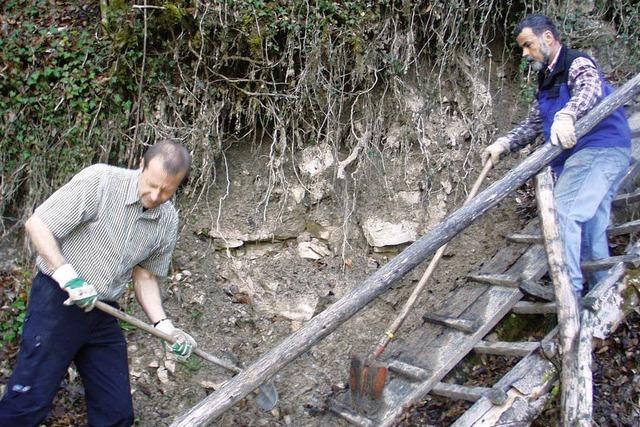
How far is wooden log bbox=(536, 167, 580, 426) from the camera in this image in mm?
3166

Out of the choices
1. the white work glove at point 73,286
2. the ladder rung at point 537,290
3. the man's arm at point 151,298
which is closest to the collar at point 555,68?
the ladder rung at point 537,290

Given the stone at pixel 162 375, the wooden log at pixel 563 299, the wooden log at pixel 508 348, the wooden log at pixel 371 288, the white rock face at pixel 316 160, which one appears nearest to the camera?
the wooden log at pixel 371 288

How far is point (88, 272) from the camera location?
9.81 ft

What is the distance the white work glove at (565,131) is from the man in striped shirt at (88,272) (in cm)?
211

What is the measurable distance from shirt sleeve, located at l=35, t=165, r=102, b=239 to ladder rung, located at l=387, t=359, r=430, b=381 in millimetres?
1952

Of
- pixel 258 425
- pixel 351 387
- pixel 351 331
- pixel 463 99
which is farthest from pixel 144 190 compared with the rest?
pixel 463 99

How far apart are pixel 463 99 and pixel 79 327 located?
377 centimetres

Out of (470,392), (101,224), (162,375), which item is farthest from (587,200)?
(162,375)

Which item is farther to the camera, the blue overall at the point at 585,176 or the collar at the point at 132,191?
the blue overall at the point at 585,176

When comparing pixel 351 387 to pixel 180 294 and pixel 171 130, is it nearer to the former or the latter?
pixel 180 294

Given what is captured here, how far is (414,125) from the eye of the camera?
203 inches

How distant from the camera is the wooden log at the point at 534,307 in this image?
360 cm

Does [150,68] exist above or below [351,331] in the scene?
above

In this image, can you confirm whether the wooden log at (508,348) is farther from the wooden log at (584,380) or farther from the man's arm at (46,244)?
the man's arm at (46,244)
